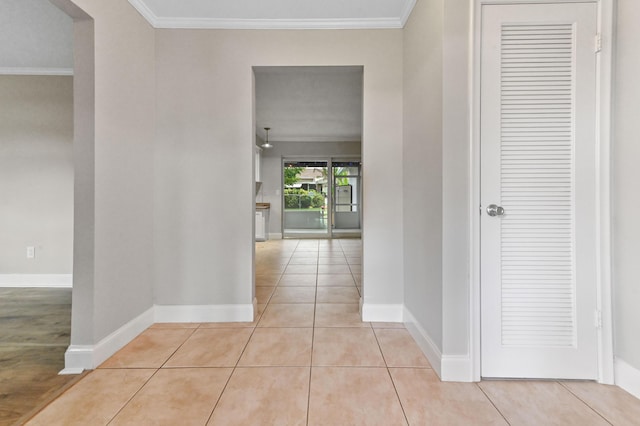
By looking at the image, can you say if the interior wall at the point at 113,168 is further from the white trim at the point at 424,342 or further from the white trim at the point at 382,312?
the white trim at the point at 424,342

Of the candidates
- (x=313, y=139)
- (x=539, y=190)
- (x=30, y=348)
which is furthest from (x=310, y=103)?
(x=30, y=348)

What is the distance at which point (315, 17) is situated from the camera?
231 centimetres

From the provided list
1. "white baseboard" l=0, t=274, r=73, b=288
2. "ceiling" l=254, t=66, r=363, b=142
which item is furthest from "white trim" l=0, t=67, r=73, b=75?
"white baseboard" l=0, t=274, r=73, b=288

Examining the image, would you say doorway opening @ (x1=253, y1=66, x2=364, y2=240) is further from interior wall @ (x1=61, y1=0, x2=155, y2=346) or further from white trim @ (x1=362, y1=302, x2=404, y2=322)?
white trim @ (x1=362, y1=302, x2=404, y2=322)

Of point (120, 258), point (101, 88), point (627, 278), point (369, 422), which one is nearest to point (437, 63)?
point (627, 278)

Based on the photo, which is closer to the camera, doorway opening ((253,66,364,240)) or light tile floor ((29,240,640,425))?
light tile floor ((29,240,640,425))

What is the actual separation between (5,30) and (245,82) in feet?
7.49

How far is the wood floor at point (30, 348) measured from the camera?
1468 mm

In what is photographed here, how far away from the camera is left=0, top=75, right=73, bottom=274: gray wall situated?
331cm

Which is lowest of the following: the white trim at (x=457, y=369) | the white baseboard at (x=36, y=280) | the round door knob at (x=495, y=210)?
the white trim at (x=457, y=369)

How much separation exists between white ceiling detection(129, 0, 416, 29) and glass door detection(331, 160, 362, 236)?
5400 millimetres

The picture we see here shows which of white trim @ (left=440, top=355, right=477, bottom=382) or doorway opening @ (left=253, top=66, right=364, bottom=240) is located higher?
doorway opening @ (left=253, top=66, right=364, bottom=240)

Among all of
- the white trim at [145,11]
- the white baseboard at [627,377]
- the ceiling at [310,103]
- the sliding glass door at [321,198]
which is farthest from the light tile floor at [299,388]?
the sliding glass door at [321,198]

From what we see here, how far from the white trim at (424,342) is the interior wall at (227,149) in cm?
23
